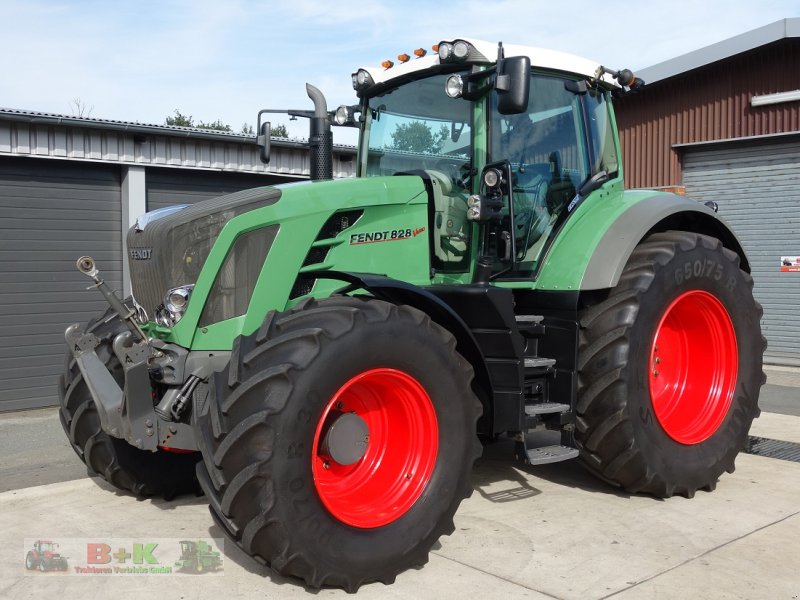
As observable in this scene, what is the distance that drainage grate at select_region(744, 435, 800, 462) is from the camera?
6.21 m

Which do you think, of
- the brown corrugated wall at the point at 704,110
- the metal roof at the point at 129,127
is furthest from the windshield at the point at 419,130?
the brown corrugated wall at the point at 704,110

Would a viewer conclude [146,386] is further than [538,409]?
No

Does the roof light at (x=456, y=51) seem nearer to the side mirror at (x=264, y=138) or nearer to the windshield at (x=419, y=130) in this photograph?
the windshield at (x=419, y=130)

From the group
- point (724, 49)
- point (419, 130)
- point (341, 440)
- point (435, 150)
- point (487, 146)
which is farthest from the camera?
point (724, 49)

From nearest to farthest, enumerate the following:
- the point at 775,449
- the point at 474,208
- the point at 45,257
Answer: the point at 474,208 → the point at 775,449 → the point at 45,257

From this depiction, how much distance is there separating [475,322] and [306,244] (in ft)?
3.33

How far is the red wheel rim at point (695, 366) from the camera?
211 inches

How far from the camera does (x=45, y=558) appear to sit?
4.16 m

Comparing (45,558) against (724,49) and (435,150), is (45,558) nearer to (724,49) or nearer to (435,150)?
Answer: (435,150)

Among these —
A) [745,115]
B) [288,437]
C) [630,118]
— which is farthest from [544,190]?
[630,118]

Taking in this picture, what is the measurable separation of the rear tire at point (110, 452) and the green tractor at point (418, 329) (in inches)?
0.5

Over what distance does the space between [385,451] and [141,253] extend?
1753mm

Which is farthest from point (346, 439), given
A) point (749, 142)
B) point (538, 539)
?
point (749, 142)

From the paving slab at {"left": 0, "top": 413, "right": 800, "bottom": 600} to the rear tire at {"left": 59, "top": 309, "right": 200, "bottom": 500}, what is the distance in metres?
0.14
